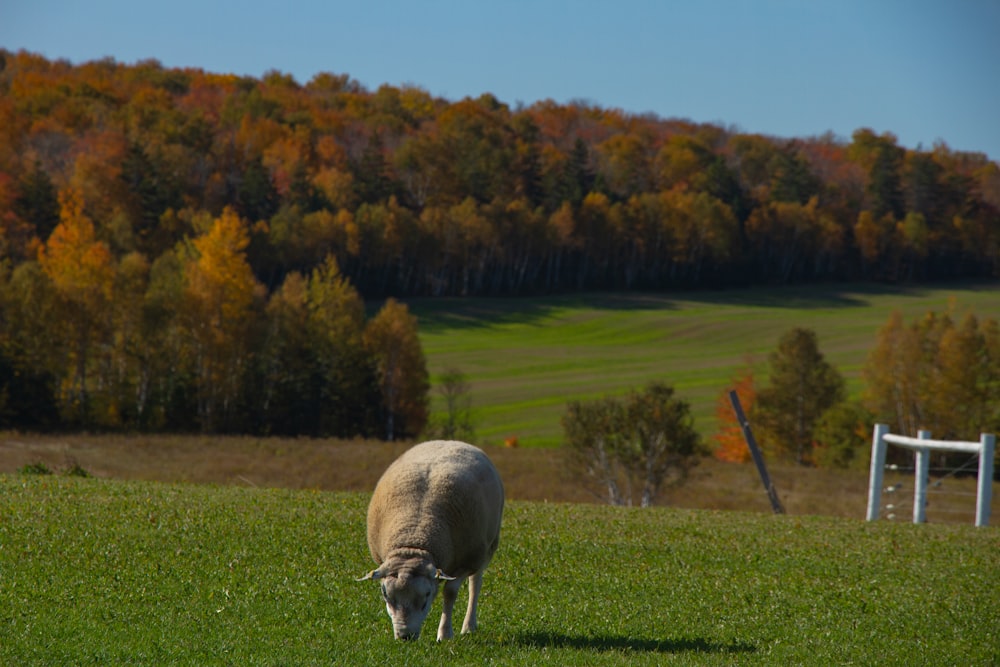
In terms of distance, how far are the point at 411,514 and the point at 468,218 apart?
142 meters

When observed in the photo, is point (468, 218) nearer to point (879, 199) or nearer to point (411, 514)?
point (879, 199)

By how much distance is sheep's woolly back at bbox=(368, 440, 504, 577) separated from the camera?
40.2 feet

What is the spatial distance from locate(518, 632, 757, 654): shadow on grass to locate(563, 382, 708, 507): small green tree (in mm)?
42019

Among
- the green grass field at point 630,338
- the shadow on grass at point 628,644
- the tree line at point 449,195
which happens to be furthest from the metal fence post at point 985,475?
the tree line at point 449,195

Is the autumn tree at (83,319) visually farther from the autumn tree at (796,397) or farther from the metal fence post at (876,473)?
the metal fence post at (876,473)

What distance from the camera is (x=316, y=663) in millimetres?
10586

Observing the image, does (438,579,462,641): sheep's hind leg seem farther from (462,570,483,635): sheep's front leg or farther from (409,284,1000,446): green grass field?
(409,284,1000,446): green grass field

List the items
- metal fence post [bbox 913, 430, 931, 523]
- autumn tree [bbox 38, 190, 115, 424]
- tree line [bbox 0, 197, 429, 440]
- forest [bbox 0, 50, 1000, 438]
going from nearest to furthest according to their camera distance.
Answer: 1. metal fence post [bbox 913, 430, 931, 523]
2. tree line [bbox 0, 197, 429, 440]
3. autumn tree [bbox 38, 190, 115, 424]
4. forest [bbox 0, 50, 1000, 438]

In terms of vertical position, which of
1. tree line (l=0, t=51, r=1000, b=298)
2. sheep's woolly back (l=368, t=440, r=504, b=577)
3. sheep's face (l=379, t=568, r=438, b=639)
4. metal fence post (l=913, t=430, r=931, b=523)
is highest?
tree line (l=0, t=51, r=1000, b=298)

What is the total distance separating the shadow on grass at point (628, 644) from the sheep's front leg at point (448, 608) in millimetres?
827

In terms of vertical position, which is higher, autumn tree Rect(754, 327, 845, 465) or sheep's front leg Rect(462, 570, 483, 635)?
sheep's front leg Rect(462, 570, 483, 635)

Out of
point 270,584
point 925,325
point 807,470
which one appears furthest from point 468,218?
point 270,584

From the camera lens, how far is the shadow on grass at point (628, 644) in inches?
470

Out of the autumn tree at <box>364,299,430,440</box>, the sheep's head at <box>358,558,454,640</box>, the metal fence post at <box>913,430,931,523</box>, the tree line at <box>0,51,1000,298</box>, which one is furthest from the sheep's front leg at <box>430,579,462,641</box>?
the tree line at <box>0,51,1000,298</box>
